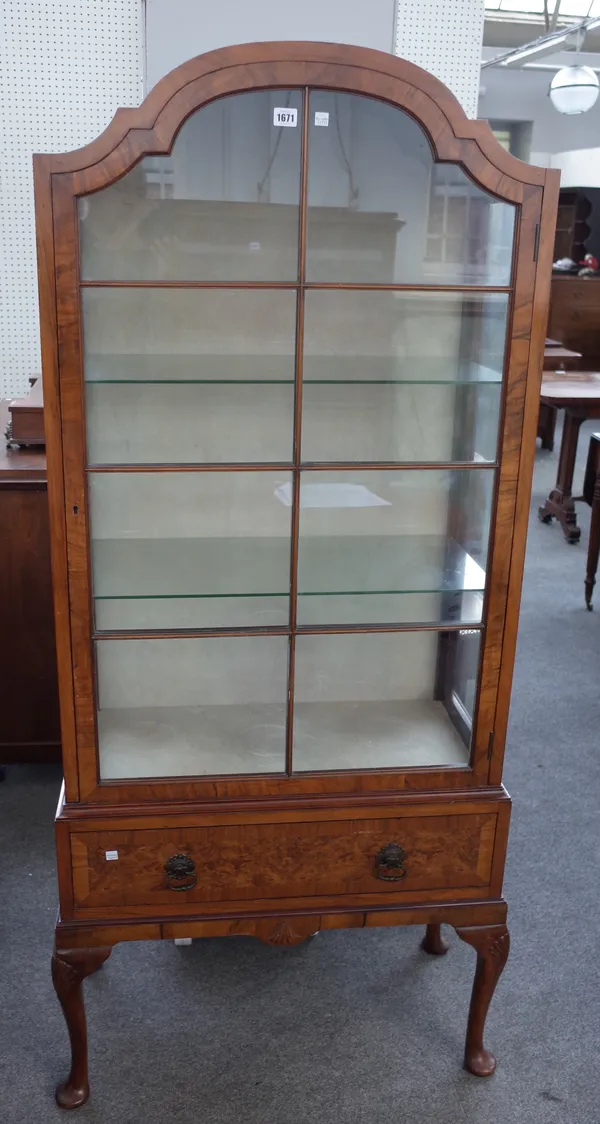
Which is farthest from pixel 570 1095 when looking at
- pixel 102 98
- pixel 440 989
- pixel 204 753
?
pixel 102 98

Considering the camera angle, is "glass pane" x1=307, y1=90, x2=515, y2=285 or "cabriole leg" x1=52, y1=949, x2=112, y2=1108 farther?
"cabriole leg" x1=52, y1=949, x2=112, y2=1108

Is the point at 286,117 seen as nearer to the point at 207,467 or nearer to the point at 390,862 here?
the point at 207,467

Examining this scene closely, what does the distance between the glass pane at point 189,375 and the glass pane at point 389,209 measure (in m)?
0.13

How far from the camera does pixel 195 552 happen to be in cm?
172

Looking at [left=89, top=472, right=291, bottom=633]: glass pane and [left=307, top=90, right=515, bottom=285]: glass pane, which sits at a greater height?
[left=307, top=90, right=515, bottom=285]: glass pane

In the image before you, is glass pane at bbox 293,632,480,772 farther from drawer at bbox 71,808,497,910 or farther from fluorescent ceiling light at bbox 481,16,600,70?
fluorescent ceiling light at bbox 481,16,600,70

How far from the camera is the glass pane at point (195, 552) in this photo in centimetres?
165

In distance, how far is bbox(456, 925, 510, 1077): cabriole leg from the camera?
1781 mm

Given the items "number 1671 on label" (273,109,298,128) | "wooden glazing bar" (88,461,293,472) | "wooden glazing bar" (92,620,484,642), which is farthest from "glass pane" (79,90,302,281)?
"wooden glazing bar" (92,620,484,642)

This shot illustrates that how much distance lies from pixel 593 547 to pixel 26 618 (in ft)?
7.80

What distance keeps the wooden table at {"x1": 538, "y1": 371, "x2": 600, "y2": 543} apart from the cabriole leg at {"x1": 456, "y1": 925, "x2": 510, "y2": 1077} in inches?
125

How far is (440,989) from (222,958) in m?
0.46

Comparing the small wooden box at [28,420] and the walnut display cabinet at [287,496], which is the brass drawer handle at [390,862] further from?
the small wooden box at [28,420]

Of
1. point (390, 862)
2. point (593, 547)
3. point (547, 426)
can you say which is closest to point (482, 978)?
point (390, 862)
